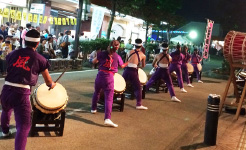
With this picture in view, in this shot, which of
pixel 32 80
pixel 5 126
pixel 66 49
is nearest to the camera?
pixel 32 80

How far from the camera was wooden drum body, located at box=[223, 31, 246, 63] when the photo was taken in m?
9.03

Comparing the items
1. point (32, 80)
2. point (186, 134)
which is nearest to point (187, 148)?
point (186, 134)

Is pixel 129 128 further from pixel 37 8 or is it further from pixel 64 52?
pixel 37 8

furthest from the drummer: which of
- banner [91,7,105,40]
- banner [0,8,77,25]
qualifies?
banner [91,7,105,40]

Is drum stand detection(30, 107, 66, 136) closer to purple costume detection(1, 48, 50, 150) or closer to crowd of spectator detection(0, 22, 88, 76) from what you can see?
purple costume detection(1, 48, 50, 150)

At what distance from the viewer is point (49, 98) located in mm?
5832

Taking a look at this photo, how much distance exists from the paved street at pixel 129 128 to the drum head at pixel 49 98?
64cm

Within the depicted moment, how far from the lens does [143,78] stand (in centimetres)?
1073

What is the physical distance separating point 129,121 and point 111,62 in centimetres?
162

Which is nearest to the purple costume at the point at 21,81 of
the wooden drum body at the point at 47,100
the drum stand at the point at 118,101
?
the wooden drum body at the point at 47,100

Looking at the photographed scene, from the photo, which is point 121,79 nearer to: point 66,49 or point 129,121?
point 129,121

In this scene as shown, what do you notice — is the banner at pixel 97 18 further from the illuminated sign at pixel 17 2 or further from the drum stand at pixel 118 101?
the drum stand at pixel 118 101

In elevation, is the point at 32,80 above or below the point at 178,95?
above

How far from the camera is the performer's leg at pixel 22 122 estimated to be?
14.4 feet
